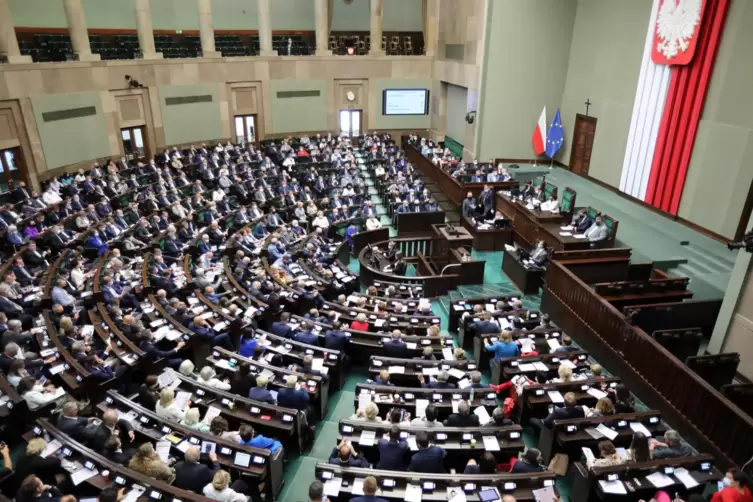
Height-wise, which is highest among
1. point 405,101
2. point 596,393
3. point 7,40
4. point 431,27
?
point 431,27

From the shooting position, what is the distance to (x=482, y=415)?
6277 mm

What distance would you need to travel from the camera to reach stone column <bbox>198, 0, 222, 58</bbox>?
20203 mm

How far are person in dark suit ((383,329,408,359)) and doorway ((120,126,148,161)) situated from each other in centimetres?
1566

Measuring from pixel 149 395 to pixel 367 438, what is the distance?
278 cm

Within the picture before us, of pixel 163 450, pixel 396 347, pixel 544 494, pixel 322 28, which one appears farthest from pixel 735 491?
pixel 322 28

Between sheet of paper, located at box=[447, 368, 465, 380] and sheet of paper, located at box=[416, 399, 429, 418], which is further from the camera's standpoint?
sheet of paper, located at box=[447, 368, 465, 380]

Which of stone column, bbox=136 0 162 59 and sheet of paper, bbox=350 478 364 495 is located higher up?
stone column, bbox=136 0 162 59

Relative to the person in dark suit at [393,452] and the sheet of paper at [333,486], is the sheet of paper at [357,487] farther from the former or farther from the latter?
the person in dark suit at [393,452]

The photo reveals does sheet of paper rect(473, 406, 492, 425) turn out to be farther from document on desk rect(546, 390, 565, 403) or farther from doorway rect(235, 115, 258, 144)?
doorway rect(235, 115, 258, 144)

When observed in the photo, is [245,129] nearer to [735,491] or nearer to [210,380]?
[210,380]

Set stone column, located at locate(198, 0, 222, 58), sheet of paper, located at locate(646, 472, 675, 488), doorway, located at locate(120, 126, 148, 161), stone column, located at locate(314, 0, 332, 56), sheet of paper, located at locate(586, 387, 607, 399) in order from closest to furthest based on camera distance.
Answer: sheet of paper, located at locate(646, 472, 675, 488) < sheet of paper, located at locate(586, 387, 607, 399) < doorway, located at locate(120, 126, 148, 161) < stone column, located at locate(198, 0, 222, 58) < stone column, located at locate(314, 0, 332, 56)

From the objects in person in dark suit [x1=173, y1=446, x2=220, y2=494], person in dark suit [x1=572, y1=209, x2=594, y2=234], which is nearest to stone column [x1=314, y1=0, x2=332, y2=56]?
person in dark suit [x1=572, y1=209, x2=594, y2=234]

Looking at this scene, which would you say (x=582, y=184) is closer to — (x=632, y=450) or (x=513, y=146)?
(x=513, y=146)

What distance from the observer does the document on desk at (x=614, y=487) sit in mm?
5250
